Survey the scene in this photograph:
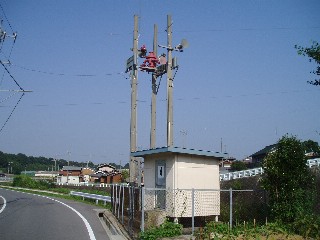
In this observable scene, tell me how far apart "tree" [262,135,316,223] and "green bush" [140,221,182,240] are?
11.7 ft

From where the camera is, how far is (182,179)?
12.3 metres

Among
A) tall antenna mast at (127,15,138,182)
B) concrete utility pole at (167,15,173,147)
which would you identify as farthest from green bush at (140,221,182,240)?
tall antenna mast at (127,15,138,182)

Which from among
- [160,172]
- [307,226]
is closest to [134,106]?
[160,172]

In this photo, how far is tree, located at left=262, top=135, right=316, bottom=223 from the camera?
431 inches

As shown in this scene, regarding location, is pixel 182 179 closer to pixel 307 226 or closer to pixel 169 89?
pixel 307 226

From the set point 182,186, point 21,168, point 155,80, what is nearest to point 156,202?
point 182,186

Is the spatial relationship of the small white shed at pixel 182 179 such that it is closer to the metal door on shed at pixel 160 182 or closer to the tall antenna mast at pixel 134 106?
the metal door on shed at pixel 160 182

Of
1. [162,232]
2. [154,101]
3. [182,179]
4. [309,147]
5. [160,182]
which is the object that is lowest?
[162,232]

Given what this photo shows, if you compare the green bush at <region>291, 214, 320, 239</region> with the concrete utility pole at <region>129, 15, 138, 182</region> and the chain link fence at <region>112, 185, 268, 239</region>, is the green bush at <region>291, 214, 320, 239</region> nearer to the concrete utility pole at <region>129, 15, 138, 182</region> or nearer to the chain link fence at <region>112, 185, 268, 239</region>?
the chain link fence at <region>112, 185, 268, 239</region>

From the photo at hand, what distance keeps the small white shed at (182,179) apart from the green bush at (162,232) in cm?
177

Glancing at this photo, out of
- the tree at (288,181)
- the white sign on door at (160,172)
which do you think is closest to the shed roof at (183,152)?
the white sign on door at (160,172)

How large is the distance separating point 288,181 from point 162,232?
4697mm

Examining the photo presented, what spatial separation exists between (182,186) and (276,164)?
344 centimetres

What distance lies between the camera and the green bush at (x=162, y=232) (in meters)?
9.07
